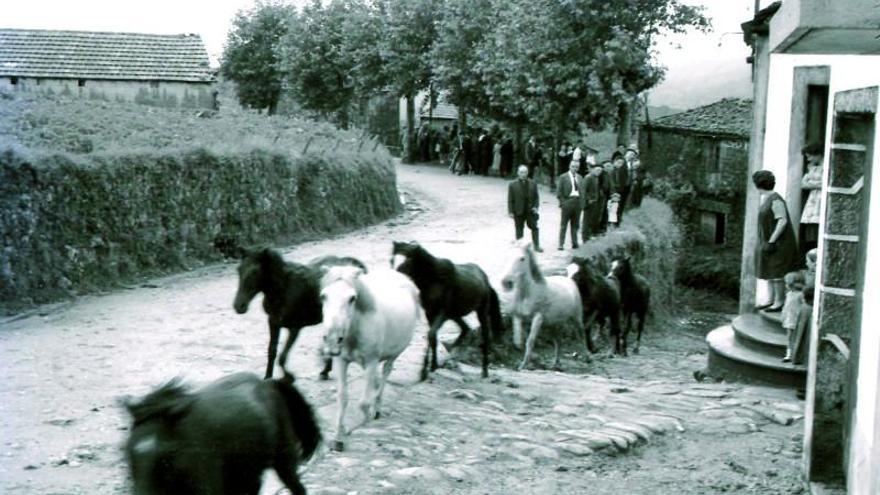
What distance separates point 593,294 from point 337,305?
26.0 feet

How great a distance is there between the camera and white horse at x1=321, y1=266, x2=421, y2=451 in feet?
29.3

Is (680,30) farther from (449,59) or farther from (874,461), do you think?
(874,461)

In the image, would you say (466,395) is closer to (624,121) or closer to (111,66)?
(624,121)

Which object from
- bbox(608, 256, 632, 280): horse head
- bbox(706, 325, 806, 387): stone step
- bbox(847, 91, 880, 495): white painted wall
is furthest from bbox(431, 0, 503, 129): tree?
bbox(847, 91, 880, 495): white painted wall

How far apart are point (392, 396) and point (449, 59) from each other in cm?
3350

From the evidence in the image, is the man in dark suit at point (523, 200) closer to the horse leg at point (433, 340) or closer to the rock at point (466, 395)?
the horse leg at point (433, 340)

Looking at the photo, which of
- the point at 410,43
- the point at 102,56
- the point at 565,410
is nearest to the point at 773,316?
the point at 565,410

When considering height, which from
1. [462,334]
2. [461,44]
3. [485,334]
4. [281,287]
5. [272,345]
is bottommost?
[462,334]

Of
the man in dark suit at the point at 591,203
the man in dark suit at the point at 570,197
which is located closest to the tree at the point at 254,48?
the man in dark suit at the point at 591,203

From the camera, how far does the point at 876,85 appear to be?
7.55m

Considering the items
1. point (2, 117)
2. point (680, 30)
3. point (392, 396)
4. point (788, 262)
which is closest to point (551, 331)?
point (788, 262)

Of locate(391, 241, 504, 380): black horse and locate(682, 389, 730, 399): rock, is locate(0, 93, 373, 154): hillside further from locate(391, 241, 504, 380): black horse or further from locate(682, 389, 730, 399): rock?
locate(682, 389, 730, 399): rock

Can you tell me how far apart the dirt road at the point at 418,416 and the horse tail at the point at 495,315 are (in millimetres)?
806

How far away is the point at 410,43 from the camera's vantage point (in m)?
46.8
